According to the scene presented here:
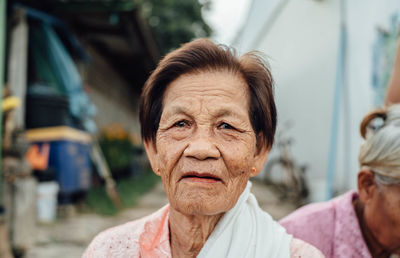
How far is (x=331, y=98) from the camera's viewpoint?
5.82 meters

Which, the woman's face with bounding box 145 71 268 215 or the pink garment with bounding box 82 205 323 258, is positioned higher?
the woman's face with bounding box 145 71 268 215

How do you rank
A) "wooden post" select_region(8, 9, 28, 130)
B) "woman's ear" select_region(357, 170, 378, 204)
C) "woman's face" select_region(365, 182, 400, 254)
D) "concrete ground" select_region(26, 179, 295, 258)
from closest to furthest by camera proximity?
1. "woman's face" select_region(365, 182, 400, 254)
2. "woman's ear" select_region(357, 170, 378, 204)
3. "concrete ground" select_region(26, 179, 295, 258)
4. "wooden post" select_region(8, 9, 28, 130)

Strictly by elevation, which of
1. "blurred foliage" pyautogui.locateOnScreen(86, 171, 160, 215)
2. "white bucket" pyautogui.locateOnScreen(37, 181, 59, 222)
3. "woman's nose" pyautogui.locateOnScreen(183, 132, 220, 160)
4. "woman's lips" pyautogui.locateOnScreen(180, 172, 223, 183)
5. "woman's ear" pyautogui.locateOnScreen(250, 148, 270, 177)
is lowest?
"blurred foliage" pyautogui.locateOnScreen(86, 171, 160, 215)

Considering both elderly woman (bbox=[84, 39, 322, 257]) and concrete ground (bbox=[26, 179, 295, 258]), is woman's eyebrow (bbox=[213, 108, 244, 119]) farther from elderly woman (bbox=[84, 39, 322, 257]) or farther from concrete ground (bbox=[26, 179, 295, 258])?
concrete ground (bbox=[26, 179, 295, 258])

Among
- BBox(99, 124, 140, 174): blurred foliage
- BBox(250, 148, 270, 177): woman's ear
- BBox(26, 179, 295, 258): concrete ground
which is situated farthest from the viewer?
BBox(99, 124, 140, 174): blurred foliage

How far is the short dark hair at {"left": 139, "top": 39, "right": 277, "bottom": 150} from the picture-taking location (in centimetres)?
150

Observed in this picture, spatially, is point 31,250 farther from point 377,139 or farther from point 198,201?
point 377,139

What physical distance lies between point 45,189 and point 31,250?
121 cm

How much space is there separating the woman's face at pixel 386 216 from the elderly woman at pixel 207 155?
0.49m

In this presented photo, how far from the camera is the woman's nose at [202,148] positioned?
1.34 meters

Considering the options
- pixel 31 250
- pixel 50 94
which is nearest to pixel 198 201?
pixel 31 250

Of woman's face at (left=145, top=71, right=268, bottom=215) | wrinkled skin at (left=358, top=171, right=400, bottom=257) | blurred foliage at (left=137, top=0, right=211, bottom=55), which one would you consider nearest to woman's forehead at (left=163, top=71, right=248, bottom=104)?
woman's face at (left=145, top=71, right=268, bottom=215)

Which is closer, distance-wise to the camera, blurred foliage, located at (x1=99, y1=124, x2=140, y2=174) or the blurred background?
the blurred background

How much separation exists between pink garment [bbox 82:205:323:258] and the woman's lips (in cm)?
36
